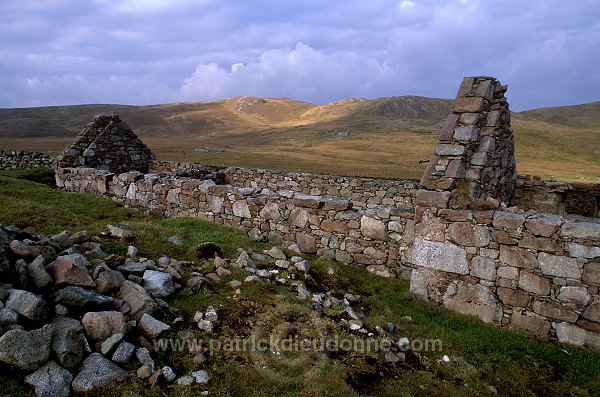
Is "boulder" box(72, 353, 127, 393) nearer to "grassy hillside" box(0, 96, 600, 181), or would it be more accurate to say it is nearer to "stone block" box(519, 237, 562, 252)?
"stone block" box(519, 237, 562, 252)

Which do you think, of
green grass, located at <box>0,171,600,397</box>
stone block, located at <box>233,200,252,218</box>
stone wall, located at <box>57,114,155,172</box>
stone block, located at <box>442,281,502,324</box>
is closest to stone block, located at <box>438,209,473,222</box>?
stone block, located at <box>442,281,502,324</box>

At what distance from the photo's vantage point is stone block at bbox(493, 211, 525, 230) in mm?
7434

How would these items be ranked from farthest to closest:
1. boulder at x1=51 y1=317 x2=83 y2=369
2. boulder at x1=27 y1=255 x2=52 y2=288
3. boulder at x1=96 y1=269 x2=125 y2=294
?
1. boulder at x1=96 y1=269 x2=125 y2=294
2. boulder at x1=27 y1=255 x2=52 y2=288
3. boulder at x1=51 y1=317 x2=83 y2=369

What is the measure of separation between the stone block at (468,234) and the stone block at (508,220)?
11.0 inches

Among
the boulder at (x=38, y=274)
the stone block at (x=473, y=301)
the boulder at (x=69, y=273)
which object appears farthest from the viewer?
the stone block at (x=473, y=301)

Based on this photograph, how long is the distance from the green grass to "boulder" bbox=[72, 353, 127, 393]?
107 mm

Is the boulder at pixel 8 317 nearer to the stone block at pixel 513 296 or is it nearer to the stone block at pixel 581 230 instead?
the stone block at pixel 513 296

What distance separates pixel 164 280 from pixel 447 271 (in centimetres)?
549

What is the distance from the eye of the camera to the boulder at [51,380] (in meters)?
4.25

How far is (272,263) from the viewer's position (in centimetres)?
862

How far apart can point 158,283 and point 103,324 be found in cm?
159

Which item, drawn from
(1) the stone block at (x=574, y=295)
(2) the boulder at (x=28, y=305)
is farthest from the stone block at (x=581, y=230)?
(2) the boulder at (x=28, y=305)

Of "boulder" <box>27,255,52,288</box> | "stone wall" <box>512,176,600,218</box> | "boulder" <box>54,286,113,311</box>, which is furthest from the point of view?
"stone wall" <box>512,176,600,218</box>

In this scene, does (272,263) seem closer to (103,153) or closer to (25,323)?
(25,323)
